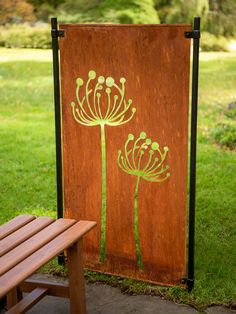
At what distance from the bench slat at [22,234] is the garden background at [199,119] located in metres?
0.82

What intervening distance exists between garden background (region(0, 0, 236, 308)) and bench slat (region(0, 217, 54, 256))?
82 centimetres

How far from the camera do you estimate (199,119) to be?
351 inches

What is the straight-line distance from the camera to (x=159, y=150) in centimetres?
419

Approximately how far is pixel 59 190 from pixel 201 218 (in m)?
1.67

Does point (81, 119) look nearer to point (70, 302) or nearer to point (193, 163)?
point (193, 163)

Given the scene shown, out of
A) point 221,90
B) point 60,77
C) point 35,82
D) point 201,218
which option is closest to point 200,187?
point 201,218

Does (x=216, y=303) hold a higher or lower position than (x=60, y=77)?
lower

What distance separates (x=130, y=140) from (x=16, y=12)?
7.56 m

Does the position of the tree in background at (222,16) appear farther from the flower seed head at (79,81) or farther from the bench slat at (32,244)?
the bench slat at (32,244)

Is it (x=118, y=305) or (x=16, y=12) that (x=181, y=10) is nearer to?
(x=16, y=12)

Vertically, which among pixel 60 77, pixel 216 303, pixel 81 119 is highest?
pixel 60 77

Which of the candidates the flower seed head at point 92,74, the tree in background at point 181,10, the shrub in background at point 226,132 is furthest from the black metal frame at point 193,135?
the tree in background at point 181,10

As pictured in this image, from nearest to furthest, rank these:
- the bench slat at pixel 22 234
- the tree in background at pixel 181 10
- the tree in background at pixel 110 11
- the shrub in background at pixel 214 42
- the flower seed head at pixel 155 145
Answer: the bench slat at pixel 22 234 < the flower seed head at pixel 155 145 < the tree in background at pixel 181 10 < the tree in background at pixel 110 11 < the shrub in background at pixel 214 42

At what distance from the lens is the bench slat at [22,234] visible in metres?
3.55
